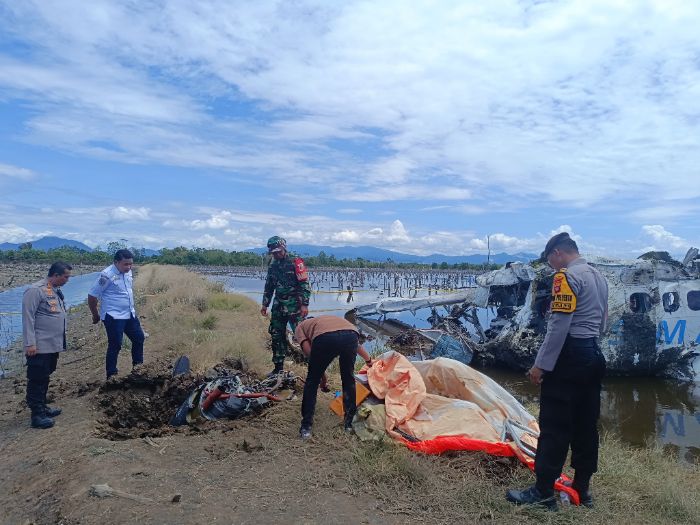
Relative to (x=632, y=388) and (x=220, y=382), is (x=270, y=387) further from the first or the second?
(x=632, y=388)

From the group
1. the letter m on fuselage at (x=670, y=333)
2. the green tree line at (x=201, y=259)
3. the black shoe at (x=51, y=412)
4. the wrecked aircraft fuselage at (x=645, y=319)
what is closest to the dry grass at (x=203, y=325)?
the black shoe at (x=51, y=412)

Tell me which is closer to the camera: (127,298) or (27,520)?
(27,520)

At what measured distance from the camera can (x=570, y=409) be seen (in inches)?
139

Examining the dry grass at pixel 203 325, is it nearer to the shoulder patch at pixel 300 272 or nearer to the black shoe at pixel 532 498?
the shoulder patch at pixel 300 272

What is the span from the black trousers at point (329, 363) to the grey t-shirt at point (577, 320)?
1.85 metres

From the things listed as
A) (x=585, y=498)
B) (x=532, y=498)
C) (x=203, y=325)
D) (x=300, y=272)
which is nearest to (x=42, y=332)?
(x=300, y=272)

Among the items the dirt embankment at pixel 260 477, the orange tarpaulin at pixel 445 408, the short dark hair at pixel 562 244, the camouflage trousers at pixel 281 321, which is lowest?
the dirt embankment at pixel 260 477

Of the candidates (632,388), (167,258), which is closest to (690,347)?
(632,388)

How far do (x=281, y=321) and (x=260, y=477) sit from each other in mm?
2807

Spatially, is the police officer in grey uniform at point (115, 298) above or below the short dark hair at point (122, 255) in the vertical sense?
below

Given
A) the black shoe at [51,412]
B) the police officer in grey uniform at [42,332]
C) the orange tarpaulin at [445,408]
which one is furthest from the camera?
the black shoe at [51,412]

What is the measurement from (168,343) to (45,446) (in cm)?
586

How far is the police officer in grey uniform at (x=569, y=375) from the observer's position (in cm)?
347

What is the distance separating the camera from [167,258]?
196 feet
